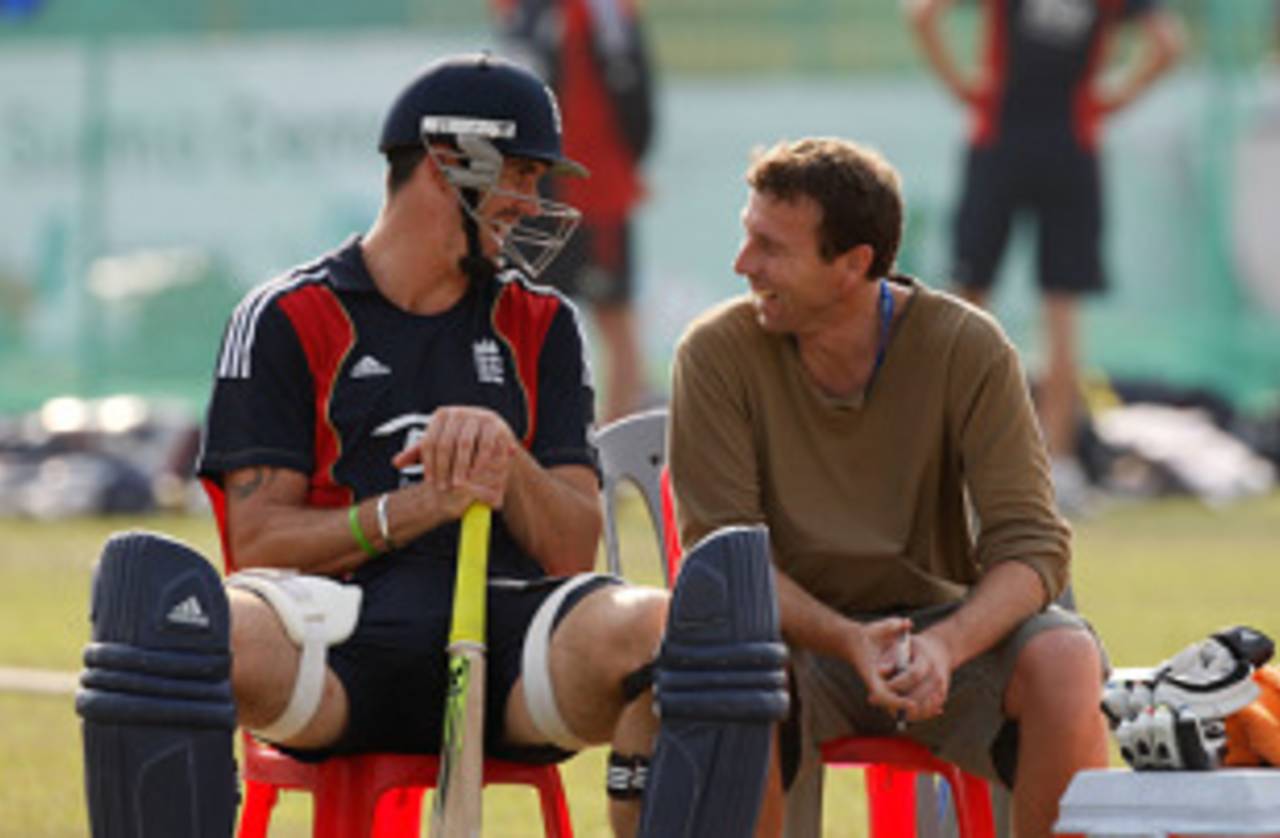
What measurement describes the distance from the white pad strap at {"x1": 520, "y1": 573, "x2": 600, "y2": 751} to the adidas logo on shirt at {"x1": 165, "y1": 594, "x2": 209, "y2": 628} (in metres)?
0.59

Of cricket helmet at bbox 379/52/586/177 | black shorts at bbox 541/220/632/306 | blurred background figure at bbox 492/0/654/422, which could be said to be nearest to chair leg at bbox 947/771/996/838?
cricket helmet at bbox 379/52/586/177

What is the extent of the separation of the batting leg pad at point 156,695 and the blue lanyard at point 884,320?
4.56ft

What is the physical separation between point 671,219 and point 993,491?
1356 centimetres

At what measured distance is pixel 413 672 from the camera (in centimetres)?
500

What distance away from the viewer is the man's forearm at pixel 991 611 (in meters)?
5.21

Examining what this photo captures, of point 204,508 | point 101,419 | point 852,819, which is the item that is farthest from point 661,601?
point 101,419

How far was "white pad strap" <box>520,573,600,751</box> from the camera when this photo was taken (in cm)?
490

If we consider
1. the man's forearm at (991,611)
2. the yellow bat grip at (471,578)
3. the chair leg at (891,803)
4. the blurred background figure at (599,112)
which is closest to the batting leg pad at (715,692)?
the yellow bat grip at (471,578)

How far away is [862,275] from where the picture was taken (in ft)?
18.0

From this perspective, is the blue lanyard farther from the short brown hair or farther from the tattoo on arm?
the tattoo on arm

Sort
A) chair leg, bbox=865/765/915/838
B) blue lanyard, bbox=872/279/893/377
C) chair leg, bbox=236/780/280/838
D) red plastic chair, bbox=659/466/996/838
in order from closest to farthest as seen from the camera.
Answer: chair leg, bbox=236/780/280/838
red plastic chair, bbox=659/466/996/838
blue lanyard, bbox=872/279/893/377
chair leg, bbox=865/765/915/838

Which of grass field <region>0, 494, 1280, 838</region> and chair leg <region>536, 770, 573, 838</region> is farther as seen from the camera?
grass field <region>0, 494, 1280, 838</region>

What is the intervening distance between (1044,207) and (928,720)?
12.0 meters

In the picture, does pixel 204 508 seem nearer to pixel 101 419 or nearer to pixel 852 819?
pixel 101 419
